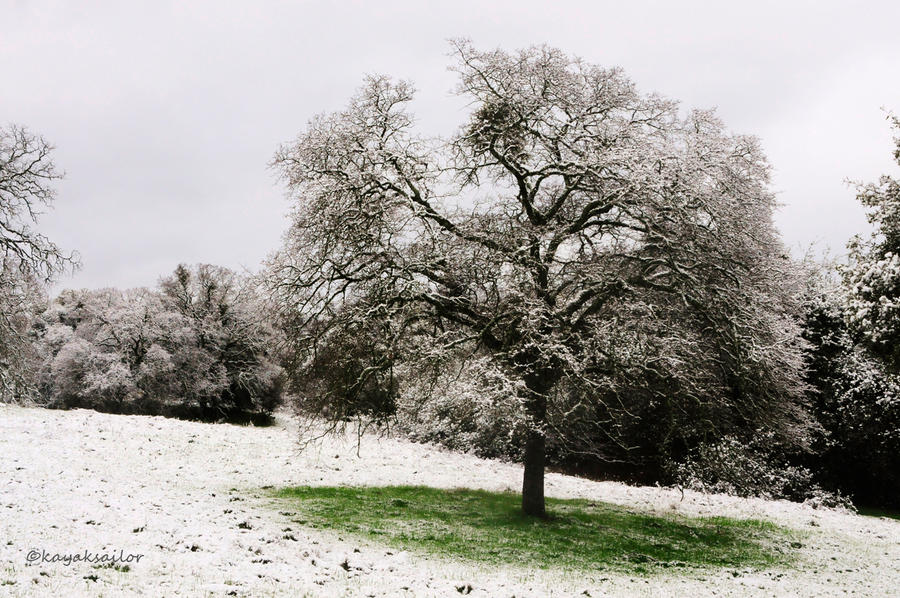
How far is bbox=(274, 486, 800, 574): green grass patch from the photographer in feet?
37.8

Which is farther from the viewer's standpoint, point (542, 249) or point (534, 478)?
point (534, 478)

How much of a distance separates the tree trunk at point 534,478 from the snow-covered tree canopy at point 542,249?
0.16 ft

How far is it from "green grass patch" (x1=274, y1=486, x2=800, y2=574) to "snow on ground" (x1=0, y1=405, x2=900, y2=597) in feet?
2.07

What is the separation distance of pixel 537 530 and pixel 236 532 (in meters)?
6.11

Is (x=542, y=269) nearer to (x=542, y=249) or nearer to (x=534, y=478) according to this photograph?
(x=542, y=249)

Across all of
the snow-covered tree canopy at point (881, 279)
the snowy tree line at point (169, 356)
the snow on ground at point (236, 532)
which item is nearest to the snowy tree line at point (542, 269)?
the snow-covered tree canopy at point (881, 279)

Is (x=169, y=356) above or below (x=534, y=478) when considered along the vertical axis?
above

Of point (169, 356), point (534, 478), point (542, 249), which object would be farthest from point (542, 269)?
point (169, 356)

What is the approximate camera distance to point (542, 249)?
13047 mm

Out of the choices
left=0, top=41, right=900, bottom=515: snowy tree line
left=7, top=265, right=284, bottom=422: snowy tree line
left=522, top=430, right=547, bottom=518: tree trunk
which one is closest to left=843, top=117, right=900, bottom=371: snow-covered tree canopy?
left=0, top=41, right=900, bottom=515: snowy tree line

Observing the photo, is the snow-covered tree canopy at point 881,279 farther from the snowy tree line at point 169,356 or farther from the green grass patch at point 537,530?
the snowy tree line at point 169,356

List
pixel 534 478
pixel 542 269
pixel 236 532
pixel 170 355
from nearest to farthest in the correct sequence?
1. pixel 236 532
2. pixel 542 269
3. pixel 534 478
4. pixel 170 355

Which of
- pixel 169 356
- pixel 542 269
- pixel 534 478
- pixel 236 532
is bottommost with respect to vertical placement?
pixel 236 532

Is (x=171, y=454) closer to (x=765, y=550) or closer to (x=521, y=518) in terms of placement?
(x=521, y=518)
